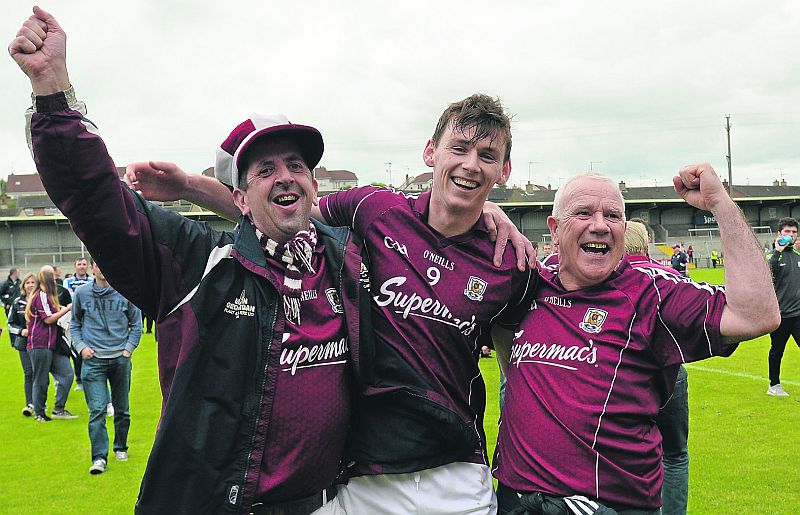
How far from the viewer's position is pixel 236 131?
278 centimetres

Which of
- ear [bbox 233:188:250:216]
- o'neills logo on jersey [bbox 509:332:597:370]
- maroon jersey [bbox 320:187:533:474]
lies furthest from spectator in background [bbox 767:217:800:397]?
ear [bbox 233:188:250:216]

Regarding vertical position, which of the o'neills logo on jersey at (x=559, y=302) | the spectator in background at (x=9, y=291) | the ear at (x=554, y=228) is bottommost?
the spectator in background at (x=9, y=291)

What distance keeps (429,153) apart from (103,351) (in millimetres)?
5900

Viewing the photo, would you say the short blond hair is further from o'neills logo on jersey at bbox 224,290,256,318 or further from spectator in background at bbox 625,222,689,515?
o'neills logo on jersey at bbox 224,290,256,318

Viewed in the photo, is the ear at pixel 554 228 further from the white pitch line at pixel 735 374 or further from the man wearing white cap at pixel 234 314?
the white pitch line at pixel 735 374

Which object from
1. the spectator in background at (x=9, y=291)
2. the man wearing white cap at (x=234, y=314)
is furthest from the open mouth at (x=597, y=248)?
the spectator in background at (x=9, y=291)

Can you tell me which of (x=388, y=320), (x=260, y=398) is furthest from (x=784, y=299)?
(x=260, y=398)

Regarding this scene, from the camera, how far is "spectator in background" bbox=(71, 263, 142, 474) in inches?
303

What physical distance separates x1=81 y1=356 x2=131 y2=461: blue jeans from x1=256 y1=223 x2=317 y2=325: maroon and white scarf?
5.94 m

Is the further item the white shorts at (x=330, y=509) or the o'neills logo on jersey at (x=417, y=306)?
the o'neills logo on jersey at (x=417, y=306)

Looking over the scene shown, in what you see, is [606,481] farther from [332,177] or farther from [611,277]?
[332,177]

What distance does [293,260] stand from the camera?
2.69 m

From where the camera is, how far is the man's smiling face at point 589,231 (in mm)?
3146

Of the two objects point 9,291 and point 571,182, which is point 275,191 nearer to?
point 571,182
